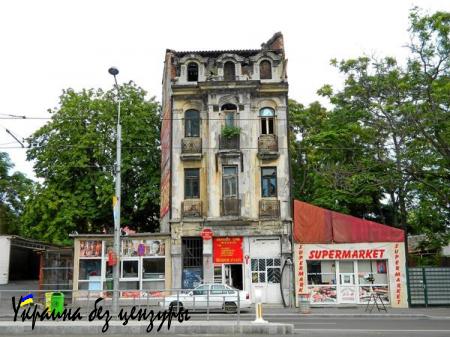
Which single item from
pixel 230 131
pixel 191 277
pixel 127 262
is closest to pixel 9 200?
pixel 127 262

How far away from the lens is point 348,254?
2705 cm

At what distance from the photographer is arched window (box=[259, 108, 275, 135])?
2928 centimetres

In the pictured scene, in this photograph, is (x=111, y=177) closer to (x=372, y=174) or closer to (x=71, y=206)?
(x=71, y=206)

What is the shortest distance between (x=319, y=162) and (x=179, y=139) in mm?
9326

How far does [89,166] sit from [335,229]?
16.4 meters

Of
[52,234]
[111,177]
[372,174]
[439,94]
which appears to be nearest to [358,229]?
[372,174]

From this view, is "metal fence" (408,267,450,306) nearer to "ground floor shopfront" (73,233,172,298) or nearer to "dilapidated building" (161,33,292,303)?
"dilapidated building" (161,33,292,303)

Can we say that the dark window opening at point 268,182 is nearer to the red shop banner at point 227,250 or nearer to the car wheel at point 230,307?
the red shop banner at point 227,250

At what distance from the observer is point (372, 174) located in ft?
87.5

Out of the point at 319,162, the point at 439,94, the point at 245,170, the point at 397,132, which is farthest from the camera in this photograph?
the point at 319,162

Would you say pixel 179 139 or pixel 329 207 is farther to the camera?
pixel 329 207

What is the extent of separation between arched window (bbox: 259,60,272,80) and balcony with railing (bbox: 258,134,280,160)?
11.7 ft

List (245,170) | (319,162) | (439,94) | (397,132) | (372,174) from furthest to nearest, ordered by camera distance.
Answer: (319,162) < (245,170) < (372,174) < (397,132) < (439,94)

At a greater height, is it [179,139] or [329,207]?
[179,139]
